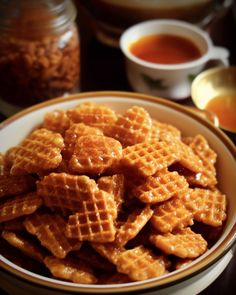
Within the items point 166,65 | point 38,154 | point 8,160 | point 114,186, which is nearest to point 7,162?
point 8,160

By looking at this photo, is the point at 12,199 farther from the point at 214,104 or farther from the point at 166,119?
the point at 214,104

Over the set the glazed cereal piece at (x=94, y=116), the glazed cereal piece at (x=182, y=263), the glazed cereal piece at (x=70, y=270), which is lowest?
the glazed cereal piece at (x=182, y=263)

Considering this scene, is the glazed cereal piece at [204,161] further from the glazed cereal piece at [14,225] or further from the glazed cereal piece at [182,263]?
the glazed cereal piece at [14,225]

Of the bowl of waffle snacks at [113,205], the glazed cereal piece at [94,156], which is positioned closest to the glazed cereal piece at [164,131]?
the bowl of waffle snacks at [113,205]

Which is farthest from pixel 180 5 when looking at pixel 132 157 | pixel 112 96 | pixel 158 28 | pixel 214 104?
pixel 132 157

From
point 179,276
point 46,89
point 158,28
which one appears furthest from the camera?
point 158,28

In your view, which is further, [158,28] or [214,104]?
[158,28]

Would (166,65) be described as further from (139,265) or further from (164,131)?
(139,265)
